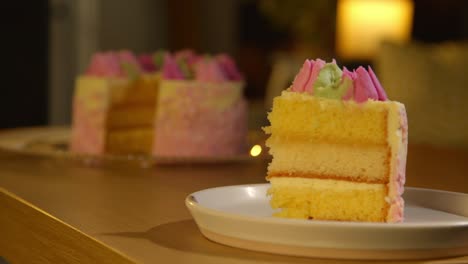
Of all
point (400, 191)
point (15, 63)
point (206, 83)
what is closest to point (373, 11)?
point (15, 63)

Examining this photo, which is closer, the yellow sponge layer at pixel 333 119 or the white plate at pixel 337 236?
the white plate at pixel 337 236

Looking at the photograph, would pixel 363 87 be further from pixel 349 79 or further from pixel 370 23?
pixel 370 23

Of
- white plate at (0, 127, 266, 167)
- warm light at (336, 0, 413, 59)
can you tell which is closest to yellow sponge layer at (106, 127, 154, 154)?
white plate at (0, 127, 266, 167)

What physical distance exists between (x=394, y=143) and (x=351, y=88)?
0.07m

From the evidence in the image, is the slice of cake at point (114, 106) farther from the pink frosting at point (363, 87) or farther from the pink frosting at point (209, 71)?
the pink frosting at point (363, 87)

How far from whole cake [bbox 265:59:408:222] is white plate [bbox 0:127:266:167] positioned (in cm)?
73

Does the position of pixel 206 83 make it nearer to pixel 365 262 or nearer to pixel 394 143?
pixel 394 143

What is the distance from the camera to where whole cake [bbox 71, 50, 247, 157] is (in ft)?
6.07

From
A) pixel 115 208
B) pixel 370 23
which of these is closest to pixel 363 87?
pixel 115 208

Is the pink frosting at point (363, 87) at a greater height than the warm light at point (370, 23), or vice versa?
the pink frosting at point (363, 87)

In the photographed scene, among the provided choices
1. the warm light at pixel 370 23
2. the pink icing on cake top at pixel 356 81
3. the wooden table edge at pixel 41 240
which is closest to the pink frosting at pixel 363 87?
the pink icing on cake top at pixel 356 81

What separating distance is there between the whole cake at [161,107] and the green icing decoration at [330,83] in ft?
2.93

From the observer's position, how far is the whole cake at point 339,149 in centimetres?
94

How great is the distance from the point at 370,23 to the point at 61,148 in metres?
4.41
